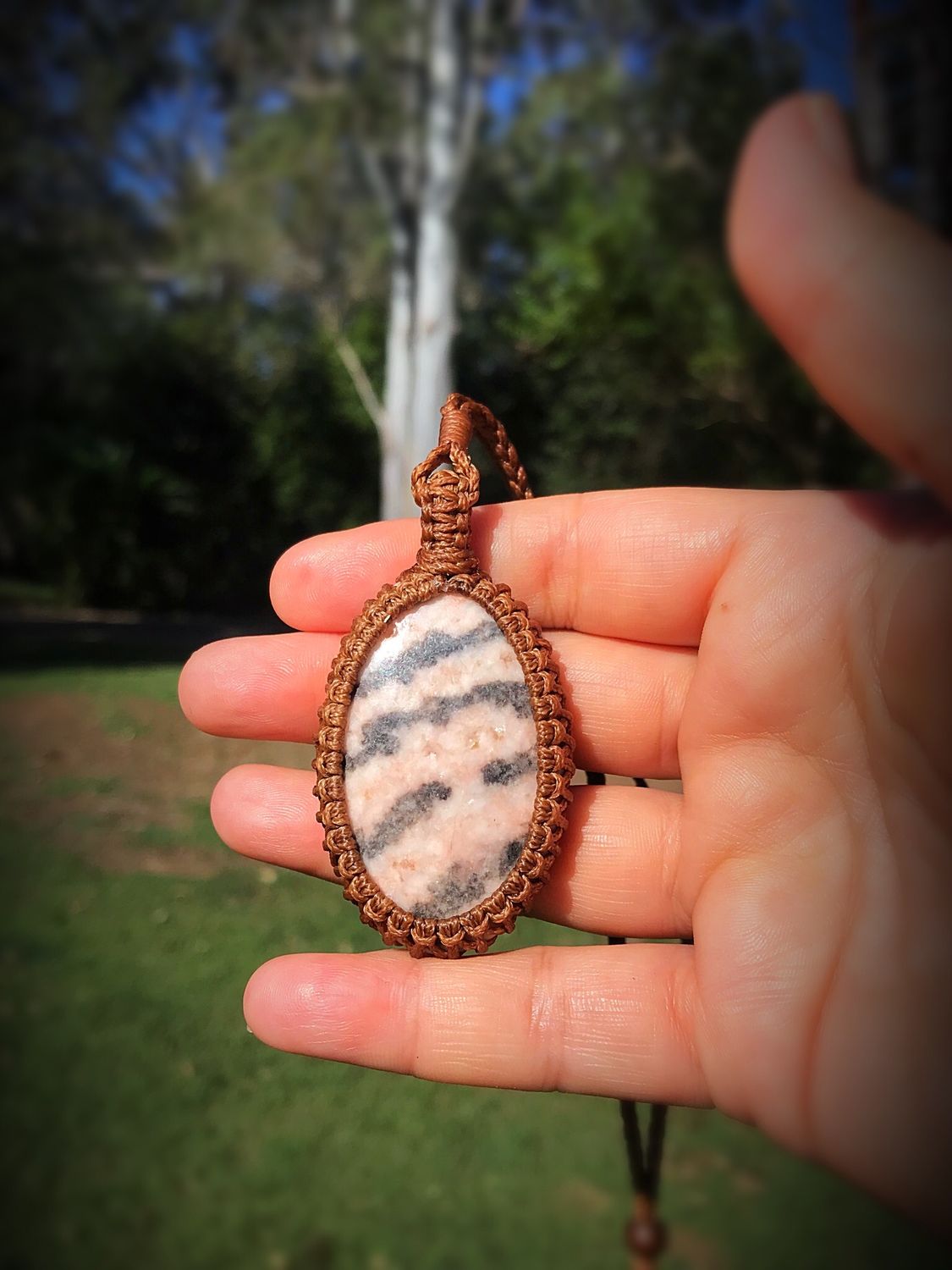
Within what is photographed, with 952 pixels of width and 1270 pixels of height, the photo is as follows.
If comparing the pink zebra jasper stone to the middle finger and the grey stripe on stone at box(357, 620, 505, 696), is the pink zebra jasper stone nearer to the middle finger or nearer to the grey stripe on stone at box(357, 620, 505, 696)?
the grey stripe on stone at box(357, 620, 505, 696)

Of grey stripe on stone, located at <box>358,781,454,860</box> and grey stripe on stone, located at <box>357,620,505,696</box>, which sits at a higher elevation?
grey stripe on stone, located at <box>357,620,505,696</box>

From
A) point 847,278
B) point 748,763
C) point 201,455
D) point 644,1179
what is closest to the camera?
point 847,278

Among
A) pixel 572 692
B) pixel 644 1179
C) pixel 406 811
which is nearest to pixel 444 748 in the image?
pixel 406 811

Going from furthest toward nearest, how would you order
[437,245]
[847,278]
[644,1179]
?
[437,245] < [644,1179] < [847,278]

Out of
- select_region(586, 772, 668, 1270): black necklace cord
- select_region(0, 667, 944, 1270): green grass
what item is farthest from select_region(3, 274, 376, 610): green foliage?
select_region(586, 772, 668, 1270): black necklace cord

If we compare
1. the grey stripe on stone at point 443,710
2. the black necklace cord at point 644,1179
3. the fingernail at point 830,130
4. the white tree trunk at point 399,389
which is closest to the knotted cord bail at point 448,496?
the grey stripe on stone at point 443,710

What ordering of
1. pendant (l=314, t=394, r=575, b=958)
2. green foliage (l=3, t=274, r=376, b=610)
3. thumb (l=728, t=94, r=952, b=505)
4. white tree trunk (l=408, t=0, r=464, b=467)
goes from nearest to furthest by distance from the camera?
thumb (l=728, t=94, r=952, b=505) < pendant (l=314, t=394, r=575, b=958) < white tree trunk (l=408, t=0, r=464, b=467) < green foliage (l=3, t=274, r=376, b=610)

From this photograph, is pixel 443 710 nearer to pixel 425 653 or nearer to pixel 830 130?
pixel 425 653

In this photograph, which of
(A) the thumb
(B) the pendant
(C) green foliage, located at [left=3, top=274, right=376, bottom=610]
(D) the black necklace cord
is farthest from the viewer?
(C) green foliage, located at [left=3, top=274, right=376, bottom=610]

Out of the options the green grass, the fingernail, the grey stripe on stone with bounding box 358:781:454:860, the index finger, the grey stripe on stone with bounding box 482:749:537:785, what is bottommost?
the green grass
